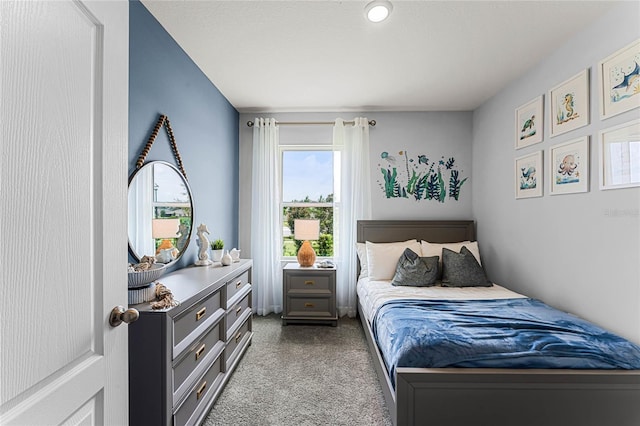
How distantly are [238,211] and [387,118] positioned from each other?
2.22 meters

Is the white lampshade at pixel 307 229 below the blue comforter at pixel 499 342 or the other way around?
the other way around

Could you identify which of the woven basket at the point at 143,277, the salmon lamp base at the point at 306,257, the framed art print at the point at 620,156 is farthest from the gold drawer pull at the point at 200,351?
the framed art print at the point at 620,156

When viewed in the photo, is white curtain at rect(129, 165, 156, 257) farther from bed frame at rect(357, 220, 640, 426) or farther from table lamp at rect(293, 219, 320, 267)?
table lamp at rect(293, 219, 320, 267)

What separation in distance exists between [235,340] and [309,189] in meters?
2.12

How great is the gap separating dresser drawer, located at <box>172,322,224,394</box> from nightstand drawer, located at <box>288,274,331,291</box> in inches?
55.4

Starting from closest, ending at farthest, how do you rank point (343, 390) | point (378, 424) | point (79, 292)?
point (79, 292) < point (378, 424) < point (343, 390)

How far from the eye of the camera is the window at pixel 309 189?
4156mm

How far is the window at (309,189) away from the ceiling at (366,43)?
32.6 inches

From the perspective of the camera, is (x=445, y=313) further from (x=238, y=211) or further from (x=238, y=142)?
(x=238, y=142)

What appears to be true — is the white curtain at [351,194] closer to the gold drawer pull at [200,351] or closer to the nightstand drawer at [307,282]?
the nightstand drawer at [307,282]

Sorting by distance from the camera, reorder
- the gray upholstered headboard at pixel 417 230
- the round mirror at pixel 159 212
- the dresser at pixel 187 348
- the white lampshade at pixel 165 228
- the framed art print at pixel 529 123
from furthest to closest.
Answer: the gray upholstered headboard at pixel 417 230
the framed art print at pixel 529 123
the white lampshade at pixel 165 228
the round mirror at pixel 159 212
the dresser at pixel 187 348

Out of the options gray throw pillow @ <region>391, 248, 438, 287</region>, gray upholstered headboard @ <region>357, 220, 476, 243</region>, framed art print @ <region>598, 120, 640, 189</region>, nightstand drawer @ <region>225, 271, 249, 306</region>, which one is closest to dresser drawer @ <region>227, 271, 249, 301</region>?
A: nightstand drawer @ <region>225, 271, 249, 306</region>

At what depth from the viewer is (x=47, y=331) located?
2.35ft

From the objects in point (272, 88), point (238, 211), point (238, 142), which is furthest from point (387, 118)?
point (238, 211)
